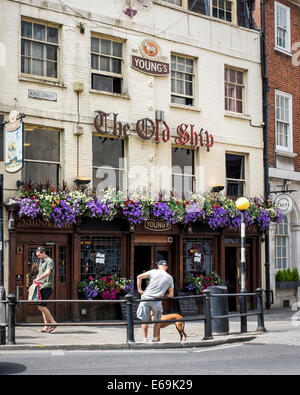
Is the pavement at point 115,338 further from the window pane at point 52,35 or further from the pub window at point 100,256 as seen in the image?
the window pane at point 52,35

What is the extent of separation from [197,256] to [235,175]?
3.30m

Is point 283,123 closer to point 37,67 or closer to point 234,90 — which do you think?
point 234,90

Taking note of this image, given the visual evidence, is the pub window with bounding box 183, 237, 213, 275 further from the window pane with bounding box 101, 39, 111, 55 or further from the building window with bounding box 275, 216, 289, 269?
the window pane with bounding box 101, 39, 111, 55

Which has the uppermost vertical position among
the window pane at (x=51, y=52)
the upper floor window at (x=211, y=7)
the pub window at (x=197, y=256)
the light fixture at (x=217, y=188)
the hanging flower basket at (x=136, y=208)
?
the upper floor window at (x=211, y=7)

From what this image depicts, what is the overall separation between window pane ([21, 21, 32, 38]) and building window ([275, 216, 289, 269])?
11110mm

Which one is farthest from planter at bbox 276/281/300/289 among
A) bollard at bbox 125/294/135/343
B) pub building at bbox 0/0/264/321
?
bollard at bbox 125/294/135/343

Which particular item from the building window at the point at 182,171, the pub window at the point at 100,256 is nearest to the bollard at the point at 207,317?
the pub window at the point at 100,256

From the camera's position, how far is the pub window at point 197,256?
21.1 meters

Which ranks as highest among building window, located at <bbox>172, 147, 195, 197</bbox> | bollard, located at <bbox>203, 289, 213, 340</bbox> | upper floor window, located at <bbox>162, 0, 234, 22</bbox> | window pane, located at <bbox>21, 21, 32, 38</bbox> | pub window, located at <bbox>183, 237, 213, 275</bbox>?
upper floor window, located at <bbox>162, 0, 234, 22</bbox>

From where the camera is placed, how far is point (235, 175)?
2303 centimetres

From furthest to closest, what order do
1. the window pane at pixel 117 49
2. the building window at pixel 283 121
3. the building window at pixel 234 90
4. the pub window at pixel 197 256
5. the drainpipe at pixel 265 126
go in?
the building window at pixel 283 121
the drainpipe at pixel 265 126
the building window at pixel 234 90
the pub window at pixel 197 256
the window pane at pixel 117 49

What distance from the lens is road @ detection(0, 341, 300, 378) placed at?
970 cm

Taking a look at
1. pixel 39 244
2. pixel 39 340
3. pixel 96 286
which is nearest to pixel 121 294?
pixel 96 286

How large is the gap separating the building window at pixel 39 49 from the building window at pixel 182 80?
419cm
